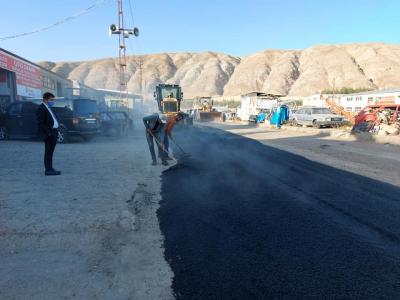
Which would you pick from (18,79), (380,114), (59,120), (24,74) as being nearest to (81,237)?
(59,120)

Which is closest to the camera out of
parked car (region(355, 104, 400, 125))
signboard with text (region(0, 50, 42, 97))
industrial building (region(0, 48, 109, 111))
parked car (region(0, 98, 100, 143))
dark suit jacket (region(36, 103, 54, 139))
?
dark suit jacket (region(36, 103, 54, 139))

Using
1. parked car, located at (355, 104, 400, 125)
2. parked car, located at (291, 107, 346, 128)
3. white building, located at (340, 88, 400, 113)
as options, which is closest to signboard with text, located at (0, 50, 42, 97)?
parked car, located at (291, 107, 346, 128)

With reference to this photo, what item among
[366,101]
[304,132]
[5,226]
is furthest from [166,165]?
[366,101]

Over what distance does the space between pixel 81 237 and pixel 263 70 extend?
120737mm

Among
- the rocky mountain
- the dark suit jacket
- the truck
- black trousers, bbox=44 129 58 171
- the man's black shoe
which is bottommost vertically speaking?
the man's black shoe

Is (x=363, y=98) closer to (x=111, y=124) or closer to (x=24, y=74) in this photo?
(x=111, y=124)

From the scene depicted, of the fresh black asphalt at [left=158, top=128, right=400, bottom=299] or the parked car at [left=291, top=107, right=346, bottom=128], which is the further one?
the parked car at [left=291, top=107, right=346, bottom=128]

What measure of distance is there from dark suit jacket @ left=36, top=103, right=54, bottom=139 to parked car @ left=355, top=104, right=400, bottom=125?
54.9 feet

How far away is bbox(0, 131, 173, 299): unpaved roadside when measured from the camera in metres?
2.91

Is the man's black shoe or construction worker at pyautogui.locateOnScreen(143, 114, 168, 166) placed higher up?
construction worker at pyautogui.locateOnScreen(143, 114, 168, 166)

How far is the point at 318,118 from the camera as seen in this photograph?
2375 cm

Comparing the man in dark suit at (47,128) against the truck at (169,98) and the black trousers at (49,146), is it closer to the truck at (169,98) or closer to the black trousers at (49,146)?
the black trousers at (49,146)

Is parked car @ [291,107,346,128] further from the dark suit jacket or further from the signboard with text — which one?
the signboard with text

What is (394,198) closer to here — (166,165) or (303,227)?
(303,227)
